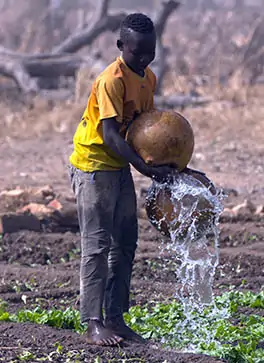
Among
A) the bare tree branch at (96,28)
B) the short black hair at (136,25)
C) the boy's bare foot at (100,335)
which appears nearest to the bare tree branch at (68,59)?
the bare tree branch at (96,28)

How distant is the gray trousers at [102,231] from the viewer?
4.43m

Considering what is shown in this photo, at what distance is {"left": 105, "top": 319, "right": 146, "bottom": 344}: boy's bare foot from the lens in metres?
4.50

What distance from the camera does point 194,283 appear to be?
16.3ft

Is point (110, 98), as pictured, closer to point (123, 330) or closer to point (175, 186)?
point (175, 186)

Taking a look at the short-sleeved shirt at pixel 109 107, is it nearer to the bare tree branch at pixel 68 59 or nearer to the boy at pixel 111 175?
the boy at pixel 111 175

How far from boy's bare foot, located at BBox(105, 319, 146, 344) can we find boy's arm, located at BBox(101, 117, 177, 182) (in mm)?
884

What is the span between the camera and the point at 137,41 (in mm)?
4289

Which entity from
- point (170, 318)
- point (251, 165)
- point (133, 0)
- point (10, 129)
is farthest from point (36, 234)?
point (133, 0)

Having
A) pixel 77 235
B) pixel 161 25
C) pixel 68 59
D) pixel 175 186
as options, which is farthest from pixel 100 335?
pixel 68 59

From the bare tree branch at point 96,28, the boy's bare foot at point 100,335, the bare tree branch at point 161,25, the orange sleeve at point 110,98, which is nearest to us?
the orange sleeve at point 110,98

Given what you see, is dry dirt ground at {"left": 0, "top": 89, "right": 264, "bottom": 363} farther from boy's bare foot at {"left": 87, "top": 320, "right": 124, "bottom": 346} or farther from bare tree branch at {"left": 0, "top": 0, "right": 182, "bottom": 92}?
bare tree branch at {"left": 0, "top": 0, "right": 182, "bottom": 92}

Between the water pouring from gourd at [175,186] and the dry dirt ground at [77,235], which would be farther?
the dry dirt ground at [77,235]

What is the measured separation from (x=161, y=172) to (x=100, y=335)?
0.92 meters

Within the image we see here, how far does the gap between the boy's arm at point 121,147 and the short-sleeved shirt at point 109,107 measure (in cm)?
4
